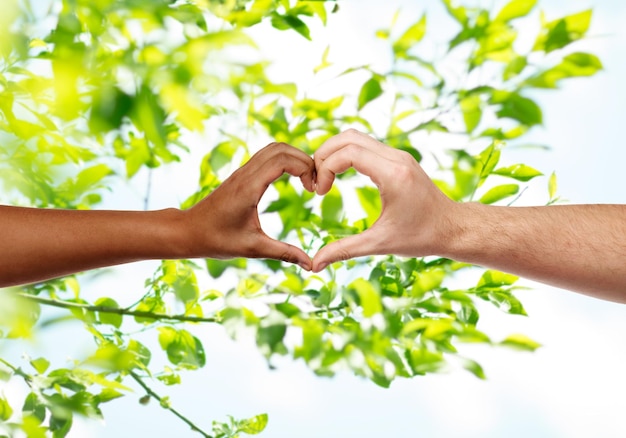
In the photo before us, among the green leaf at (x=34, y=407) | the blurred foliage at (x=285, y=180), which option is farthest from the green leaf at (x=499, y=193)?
the green leaf at (x=34, y=407)

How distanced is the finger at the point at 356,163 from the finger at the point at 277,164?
22 mm

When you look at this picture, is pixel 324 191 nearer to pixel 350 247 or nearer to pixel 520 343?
pixel 350 247

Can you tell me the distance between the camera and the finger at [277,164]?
3.34 feet

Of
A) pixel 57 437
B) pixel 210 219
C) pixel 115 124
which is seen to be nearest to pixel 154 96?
pixel 115 124

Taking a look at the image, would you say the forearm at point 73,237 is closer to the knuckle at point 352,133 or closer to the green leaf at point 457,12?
the knuckle at point 352,133

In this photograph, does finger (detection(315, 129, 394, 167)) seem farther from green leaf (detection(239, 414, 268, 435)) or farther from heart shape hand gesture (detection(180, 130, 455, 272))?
green leaf (detection(239, 414, 268, 435))

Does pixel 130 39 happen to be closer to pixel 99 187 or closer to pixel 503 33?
pixel 99 187

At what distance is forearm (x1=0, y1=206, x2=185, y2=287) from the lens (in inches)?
42.1

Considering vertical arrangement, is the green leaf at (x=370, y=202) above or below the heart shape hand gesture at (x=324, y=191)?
below

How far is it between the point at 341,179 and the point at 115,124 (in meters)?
0.39

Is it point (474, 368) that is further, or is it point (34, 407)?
point (34, 407)

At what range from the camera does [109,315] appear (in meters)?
1.51

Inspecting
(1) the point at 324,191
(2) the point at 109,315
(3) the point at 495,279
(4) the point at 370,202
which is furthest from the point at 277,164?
(2) the point at 109,315

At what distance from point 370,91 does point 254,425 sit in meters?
0.68
